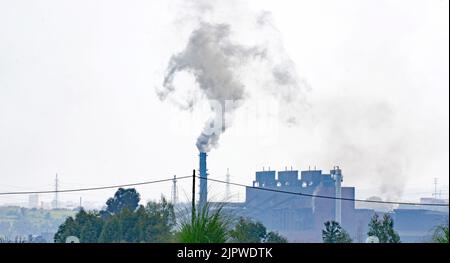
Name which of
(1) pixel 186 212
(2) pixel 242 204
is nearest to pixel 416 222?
(2) pixel 242 204

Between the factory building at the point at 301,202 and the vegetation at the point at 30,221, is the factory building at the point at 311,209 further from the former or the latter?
the vegetation at the point at 30,221

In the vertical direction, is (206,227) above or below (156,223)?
below

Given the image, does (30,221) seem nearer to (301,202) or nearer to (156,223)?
(301,202)

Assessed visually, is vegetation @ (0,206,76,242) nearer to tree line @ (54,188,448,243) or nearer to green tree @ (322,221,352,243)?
tree line @ (54,188,448,243)

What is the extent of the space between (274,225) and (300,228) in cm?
931

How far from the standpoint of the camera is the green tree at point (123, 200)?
92.4 metres

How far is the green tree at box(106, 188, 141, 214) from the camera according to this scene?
303ft

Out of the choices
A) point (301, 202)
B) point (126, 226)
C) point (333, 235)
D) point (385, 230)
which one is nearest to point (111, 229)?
point (126, 226)

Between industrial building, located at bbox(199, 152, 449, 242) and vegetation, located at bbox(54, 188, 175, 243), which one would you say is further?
industrial building, located at bbox(199, 152, 449, 242)

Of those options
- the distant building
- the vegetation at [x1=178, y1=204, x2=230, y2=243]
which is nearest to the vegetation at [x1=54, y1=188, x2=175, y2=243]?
the vegetation at [x1=178, y1=204, x2=230, y2=243]

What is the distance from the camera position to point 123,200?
9569 cm

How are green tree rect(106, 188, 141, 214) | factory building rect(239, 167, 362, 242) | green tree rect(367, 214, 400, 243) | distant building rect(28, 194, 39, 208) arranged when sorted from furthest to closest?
distant building rect(28, 194, 39, 208)
factory building rect(239, 167, 362, 242)
green tree rect(106, 188, 141, 214)
green tree rect(367, 214, 400, 243)

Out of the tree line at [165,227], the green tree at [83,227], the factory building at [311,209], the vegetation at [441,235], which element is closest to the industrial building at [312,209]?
the factory building at [311,209]
